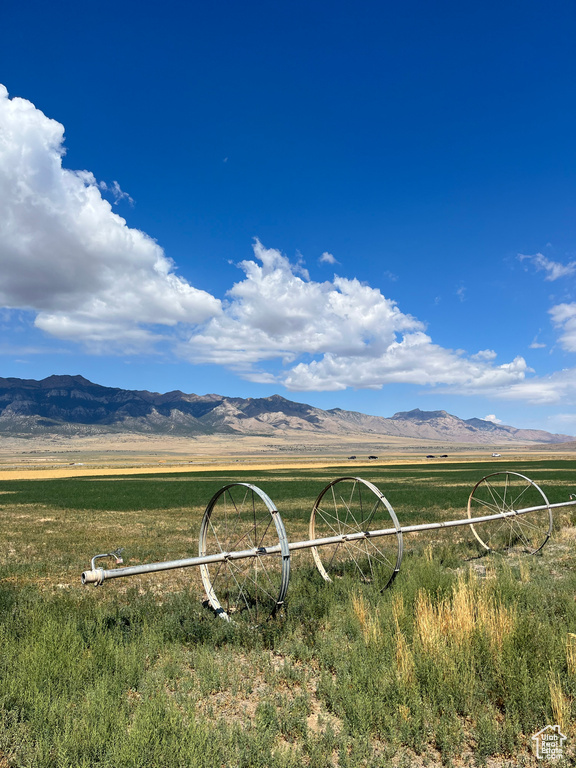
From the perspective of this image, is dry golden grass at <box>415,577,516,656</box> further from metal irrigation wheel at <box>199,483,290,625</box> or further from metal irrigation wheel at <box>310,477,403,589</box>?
metal irrigation wheel at <box>199,483,290,625</box>

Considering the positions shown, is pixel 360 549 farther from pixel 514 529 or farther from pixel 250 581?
pixel 514 529

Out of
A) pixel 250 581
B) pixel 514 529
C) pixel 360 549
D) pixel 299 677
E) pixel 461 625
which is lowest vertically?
pixel 514 529

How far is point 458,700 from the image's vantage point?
21.2 ft

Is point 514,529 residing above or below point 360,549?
below

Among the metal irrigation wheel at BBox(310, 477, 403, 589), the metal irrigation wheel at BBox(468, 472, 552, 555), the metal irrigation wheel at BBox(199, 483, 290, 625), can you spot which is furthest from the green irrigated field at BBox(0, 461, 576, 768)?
the metal irrigation wheel at BBox(468, 472, 552, 555)

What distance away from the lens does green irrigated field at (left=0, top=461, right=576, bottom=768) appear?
549 centimetres

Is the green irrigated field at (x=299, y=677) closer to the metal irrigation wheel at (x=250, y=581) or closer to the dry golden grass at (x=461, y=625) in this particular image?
the dry golden grass at (x=461, y=625)

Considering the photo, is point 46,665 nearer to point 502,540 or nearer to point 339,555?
point 339,555

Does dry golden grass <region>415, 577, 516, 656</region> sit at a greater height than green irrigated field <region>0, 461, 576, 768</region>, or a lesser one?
greater

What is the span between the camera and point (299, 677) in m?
7.34

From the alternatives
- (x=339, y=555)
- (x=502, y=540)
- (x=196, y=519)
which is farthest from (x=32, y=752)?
(x=196, y=519)

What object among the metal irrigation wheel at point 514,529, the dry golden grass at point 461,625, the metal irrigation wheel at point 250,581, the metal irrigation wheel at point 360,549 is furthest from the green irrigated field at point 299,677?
the metal irrigation wheel at point 514,529

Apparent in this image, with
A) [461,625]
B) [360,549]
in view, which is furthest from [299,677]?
[360,549]

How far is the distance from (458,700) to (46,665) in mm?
6231
